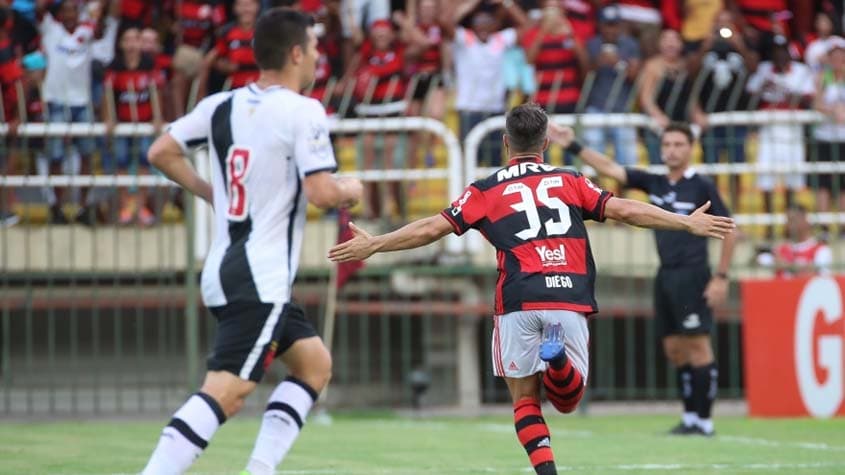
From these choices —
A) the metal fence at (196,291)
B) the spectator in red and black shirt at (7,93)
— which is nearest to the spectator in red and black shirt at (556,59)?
the metal fence at (196,291)

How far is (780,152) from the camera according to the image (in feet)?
50.5

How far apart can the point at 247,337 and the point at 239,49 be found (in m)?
9.42

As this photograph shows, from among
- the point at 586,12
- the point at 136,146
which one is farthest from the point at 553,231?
the point at 586,12

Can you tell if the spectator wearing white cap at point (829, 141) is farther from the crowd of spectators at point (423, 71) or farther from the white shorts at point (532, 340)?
the white shorts at point (532, 340)

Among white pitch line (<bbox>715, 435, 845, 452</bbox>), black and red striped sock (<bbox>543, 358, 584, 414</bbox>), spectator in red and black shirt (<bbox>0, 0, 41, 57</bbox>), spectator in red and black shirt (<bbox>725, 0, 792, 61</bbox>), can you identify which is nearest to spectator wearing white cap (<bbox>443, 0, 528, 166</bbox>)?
spectator in red and black shirt (<bbox>725, 0, 792, 61</bbox>)

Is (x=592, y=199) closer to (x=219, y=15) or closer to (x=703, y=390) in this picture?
(x=703, y=390)

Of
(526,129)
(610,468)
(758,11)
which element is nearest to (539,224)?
(526,129)

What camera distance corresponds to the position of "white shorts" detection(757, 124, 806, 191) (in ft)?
50.4

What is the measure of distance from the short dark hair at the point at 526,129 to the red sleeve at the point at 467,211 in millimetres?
312

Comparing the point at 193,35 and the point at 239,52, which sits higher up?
the point at 193,35

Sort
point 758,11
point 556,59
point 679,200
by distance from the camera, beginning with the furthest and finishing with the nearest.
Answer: point 758,11 < point 556,59 < point 679,200

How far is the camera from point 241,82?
1577 cm

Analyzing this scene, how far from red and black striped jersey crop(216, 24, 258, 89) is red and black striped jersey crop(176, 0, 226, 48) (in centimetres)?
96

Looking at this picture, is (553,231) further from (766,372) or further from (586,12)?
(586,12)
